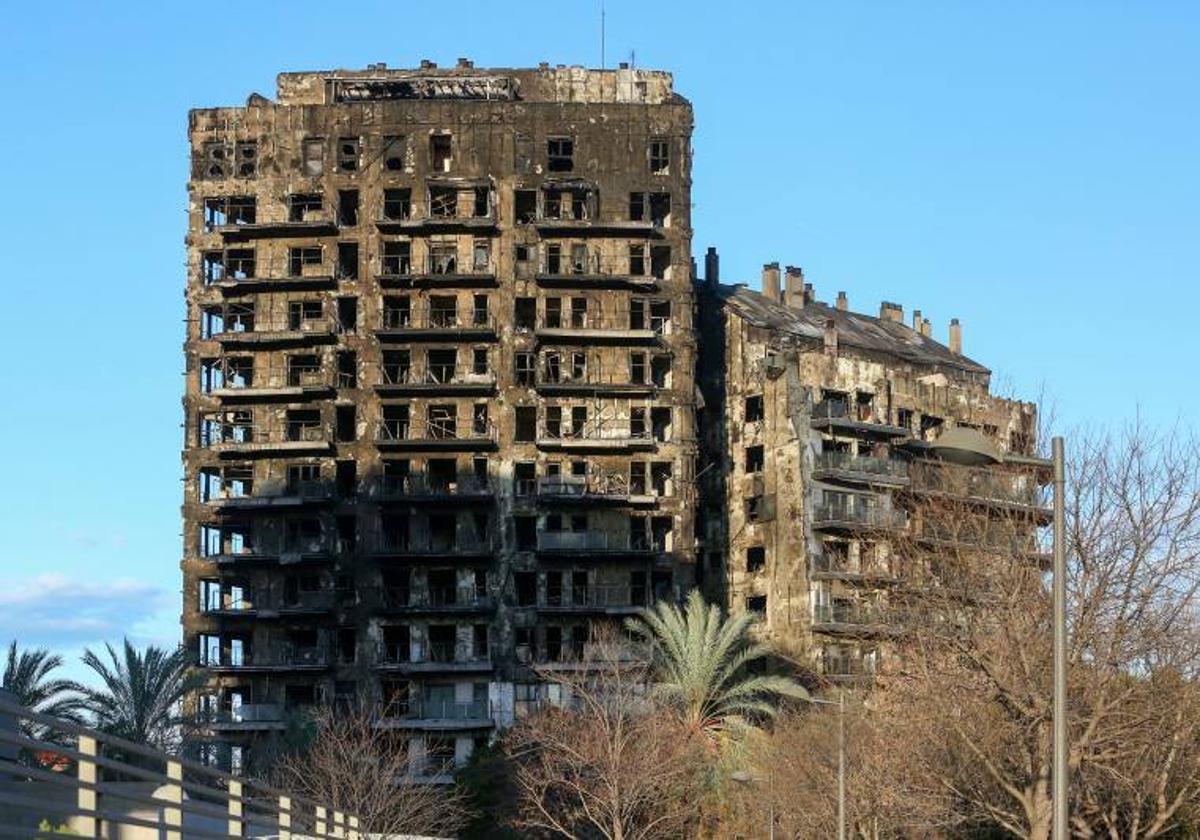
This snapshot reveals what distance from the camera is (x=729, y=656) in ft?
334

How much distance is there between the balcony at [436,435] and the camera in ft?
370

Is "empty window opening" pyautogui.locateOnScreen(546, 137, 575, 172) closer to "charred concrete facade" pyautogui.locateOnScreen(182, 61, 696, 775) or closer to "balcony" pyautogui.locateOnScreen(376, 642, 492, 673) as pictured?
"charred concrete facade" pyautogui.locateOnScreen(182, 61, 696, 775)

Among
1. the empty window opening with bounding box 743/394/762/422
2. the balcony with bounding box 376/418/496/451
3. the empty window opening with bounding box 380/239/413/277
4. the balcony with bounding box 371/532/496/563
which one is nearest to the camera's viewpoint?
the balcony with bounding box 371/532/496/563

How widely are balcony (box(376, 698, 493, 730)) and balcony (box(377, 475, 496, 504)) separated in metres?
9.83

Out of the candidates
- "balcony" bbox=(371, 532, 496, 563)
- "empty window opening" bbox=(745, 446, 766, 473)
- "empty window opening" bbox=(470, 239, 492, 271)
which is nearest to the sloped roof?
"empty window opening" bbox=(745, 446, 766, 473)

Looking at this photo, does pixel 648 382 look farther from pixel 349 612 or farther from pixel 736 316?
pixel 349 612

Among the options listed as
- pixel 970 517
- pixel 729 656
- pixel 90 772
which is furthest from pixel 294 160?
pixel 90 772

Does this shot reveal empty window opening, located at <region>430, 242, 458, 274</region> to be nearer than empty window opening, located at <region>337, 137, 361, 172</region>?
Yes

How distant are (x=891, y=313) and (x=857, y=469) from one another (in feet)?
91.7

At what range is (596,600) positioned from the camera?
111812 millimetres

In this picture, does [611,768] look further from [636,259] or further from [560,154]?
[560,154]

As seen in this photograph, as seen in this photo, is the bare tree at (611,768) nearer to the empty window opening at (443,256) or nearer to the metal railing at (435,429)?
the metal railing at (435,429)

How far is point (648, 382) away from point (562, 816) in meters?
29.2

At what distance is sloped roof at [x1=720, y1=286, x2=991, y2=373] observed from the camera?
124625mm
